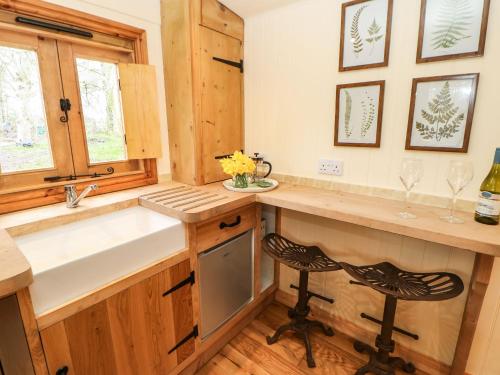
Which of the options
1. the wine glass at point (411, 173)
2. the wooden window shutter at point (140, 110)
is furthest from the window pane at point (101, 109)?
the wine glass at point (411, 173)

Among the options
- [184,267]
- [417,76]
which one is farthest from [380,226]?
[184,267]

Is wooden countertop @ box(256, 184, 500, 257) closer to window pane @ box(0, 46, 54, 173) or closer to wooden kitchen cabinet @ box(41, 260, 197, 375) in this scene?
wooden kitchen cabinet @ box(41, 260, 197, 375)

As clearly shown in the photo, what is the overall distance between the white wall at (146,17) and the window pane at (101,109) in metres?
0.26

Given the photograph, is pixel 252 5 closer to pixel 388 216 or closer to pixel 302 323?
pixel 388 216

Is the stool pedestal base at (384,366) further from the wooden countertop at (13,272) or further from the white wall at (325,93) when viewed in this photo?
the wooden countertop at (13,272)

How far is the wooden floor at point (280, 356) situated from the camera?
1531 mm

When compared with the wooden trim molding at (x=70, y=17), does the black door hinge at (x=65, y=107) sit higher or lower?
lower

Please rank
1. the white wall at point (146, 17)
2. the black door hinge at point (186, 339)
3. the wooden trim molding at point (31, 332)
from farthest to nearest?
1. the white wall at point (146, 17)
2. the black door hinge at point (186, 339)
3. the wooden trim molding at point (31, 332)

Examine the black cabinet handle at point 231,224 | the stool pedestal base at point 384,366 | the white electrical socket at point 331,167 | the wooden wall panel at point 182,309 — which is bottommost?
the stool pedestal base at point 384,366

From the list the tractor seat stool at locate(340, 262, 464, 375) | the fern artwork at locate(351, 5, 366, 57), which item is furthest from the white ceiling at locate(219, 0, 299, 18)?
the tractor seat stool at locate(340, 262, 464, 375)

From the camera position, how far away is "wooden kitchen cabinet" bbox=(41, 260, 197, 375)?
96 centimetres

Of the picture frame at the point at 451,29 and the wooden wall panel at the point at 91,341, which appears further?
the picture frame at the point at 451,29

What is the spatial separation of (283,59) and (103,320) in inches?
68.7

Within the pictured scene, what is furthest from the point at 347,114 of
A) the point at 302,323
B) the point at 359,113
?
the point at 302,323
